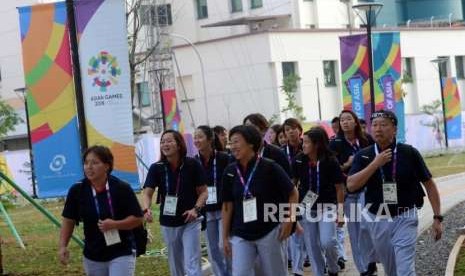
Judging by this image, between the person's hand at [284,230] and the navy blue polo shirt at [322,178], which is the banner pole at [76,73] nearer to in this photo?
the navy blue polo shirt at [322,178]

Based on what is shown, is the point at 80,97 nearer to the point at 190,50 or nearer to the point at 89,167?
the point at 89,167

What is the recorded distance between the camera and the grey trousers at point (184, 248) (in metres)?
10.7

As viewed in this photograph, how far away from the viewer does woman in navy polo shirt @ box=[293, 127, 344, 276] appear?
38.4ft

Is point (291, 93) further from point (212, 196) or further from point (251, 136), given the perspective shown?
point (251, 136)

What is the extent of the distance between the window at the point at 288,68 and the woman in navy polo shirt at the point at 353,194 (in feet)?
160

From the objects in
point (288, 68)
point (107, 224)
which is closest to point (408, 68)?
point (288, 68)

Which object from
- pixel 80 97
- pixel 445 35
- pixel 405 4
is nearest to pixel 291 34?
pixel 445 35

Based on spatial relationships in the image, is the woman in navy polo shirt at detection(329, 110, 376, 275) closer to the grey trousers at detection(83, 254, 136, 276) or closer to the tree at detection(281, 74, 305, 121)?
the grey trousers at detection(83, 254, 136, 276)

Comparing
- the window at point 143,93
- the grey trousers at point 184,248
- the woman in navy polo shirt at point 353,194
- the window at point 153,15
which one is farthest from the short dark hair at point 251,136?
the window at point 143,93

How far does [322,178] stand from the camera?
11797mm

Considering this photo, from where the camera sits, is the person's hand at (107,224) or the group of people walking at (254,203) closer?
the person's hand at (107,224)

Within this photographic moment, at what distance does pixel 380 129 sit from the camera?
930 centimetres

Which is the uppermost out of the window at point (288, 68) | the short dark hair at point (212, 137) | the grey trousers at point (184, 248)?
the window at point (288, 68)

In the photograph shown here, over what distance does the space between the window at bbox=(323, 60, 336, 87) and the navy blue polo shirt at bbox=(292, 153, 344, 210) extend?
53.6 m
